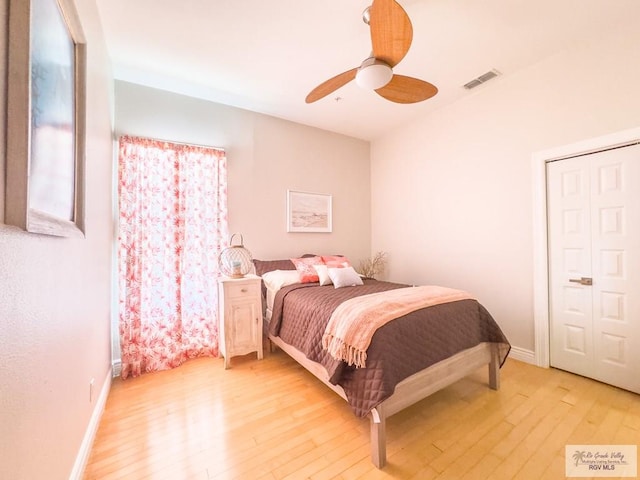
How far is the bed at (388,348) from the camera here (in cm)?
150

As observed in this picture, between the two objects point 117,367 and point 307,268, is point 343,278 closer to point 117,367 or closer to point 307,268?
point 307,268

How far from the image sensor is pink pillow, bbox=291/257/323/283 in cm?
Answer: 286

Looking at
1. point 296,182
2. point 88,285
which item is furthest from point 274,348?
point 296,182

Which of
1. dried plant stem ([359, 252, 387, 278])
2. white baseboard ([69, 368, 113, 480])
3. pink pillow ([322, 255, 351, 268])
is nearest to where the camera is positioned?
white baseboard ([69, 368, 113, 480])

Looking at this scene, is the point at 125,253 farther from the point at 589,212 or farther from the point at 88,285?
the point at 589,212

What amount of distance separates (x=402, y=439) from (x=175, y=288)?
237 cm

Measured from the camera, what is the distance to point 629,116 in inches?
80.4

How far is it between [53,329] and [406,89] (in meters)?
2.58

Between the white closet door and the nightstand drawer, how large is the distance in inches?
115

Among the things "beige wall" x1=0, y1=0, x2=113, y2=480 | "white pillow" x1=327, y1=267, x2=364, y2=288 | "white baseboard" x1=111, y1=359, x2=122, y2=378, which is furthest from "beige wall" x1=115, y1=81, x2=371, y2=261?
"white baseboard" x1=111, y1=359, x2=122, y2=378

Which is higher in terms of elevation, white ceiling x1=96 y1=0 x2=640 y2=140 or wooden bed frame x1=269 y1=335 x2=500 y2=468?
white ceiling x1=96 y1=0 x2=640 y2=140

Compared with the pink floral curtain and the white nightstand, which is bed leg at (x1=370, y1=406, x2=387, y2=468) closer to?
the white nightstand

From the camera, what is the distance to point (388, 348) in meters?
1.55

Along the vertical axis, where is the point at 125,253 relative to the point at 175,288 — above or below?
above
